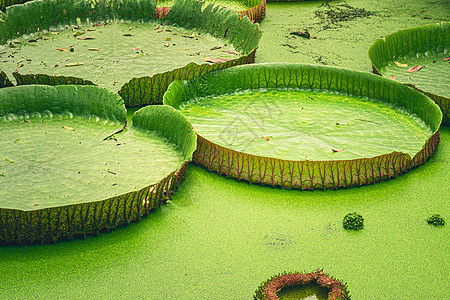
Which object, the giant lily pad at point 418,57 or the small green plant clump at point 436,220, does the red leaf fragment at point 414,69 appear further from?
the small green plant clump at point 436,220

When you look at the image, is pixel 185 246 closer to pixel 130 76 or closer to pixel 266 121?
pixel 266 121

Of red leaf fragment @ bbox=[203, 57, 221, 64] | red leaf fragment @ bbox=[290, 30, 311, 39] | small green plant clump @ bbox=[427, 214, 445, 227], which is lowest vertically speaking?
small green plant clump @ bbox=[427, 214, 445, 227]

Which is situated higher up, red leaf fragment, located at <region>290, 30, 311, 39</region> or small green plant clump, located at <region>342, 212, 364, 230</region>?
red leaf fragment, located at <region>290, 30, 311, 39</region>

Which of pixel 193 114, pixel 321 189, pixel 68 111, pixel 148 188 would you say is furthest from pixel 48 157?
pixel 321 189

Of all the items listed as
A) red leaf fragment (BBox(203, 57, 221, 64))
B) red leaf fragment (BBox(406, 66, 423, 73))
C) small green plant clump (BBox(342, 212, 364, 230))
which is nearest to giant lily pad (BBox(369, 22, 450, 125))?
red leaf fragment (BBox(406, 66, 423, 73))

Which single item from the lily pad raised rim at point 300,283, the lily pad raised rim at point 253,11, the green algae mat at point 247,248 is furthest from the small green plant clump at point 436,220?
the lily pad raised rim at point 253,11

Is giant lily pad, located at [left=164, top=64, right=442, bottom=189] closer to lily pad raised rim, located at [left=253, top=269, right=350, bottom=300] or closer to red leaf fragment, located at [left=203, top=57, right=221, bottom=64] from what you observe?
red leaf fragment, located at [left=203, top=57, right=221, bottom=64]
